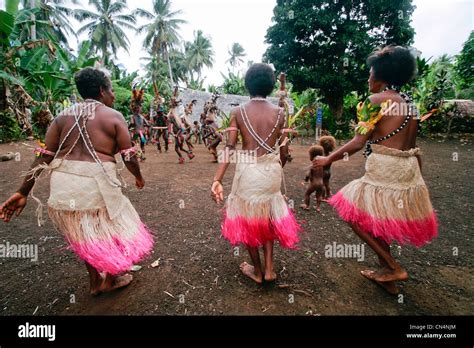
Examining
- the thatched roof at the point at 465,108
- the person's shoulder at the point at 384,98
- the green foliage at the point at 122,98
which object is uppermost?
the green foliage at the point at 122,98

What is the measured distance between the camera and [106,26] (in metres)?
27.7

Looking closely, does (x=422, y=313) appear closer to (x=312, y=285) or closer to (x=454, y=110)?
(x=312, y=285)

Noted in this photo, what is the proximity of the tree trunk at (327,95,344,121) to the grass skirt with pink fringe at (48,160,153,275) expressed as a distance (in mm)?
13185

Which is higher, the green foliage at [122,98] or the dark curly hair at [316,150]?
the green foliage at [122,98]

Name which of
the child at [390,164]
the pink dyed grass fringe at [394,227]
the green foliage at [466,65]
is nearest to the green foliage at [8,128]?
the child at [390,164]

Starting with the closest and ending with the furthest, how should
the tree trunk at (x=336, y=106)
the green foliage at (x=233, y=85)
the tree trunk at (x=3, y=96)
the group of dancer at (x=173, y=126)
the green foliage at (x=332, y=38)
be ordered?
the group of dancer at (x=173, y=126)
the tree trunk at (x=3, y=96)
the green foliage at (x=332, y=38)
the tree trunk at (x=336, y=106)
the green foliage at (x=233, y=85)

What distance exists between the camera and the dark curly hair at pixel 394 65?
2.05 m

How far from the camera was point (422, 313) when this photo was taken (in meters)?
2.04

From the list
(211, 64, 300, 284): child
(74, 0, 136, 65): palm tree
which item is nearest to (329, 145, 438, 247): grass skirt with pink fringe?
(211, 64, 300, 284): child

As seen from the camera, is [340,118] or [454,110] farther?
Result: [340,118]

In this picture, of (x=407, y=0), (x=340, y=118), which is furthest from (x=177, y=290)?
(x=407, y=0)

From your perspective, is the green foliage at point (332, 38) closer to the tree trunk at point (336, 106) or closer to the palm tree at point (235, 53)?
the tree trunk at point (336, 106)
